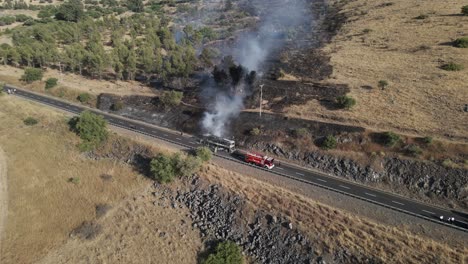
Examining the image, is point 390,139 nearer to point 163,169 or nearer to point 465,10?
point 163,169

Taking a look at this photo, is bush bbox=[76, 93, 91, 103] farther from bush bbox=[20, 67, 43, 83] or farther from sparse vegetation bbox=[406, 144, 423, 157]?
sparse vegetation bbox=[406, 144, 423, 157]

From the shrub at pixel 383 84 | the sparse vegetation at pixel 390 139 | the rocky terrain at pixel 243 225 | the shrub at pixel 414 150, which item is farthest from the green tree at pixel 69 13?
the shrub at pixel 414 150

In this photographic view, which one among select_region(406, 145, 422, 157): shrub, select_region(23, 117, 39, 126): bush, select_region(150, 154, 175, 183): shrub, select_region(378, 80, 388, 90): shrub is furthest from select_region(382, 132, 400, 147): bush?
select_region(23, 117, 39, 126): bush

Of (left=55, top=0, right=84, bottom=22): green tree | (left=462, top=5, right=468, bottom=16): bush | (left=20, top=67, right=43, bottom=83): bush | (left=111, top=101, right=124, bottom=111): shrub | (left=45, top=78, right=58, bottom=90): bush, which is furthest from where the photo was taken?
(left=55, top=0, right=84, bottom=22): green tree

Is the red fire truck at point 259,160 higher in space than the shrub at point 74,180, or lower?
higher

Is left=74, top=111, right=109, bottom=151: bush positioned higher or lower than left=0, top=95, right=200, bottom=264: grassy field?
higher

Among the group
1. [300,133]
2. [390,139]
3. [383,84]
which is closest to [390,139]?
[390,139]

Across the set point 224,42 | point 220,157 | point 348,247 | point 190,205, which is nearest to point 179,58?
point 224,42

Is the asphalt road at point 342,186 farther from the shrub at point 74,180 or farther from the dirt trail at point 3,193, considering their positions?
the dirt trail at point 3,193
